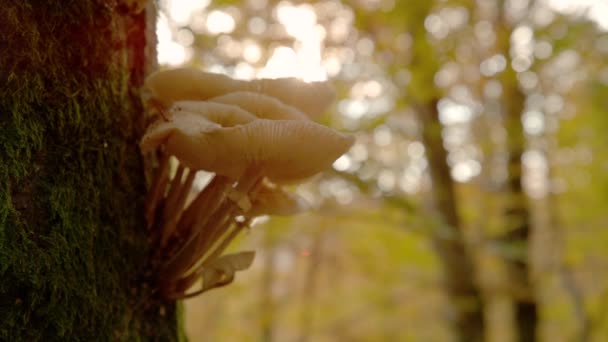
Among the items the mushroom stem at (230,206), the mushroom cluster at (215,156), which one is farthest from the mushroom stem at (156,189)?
the mushroom stem at (230,206)

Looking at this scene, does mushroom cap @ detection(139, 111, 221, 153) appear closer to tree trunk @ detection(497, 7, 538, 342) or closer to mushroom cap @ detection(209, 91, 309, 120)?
mushroom cap @ detection(209, 91, 309, 120)

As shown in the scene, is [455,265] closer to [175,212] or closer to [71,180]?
[175,212]

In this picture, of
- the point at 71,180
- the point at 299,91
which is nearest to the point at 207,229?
the point at 71,180

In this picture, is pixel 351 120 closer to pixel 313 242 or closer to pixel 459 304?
pixel 459 304

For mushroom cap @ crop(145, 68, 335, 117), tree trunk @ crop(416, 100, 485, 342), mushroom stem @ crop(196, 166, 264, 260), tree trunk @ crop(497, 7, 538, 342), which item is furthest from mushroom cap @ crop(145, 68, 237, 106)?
tree trunk @ crop(497, 7, 538, 342)

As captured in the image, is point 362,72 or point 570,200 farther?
point 570,200

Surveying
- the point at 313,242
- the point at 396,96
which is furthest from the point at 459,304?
the point at 313,242

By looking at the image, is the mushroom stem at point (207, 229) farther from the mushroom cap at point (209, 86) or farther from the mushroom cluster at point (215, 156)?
the mushroom cap at point (209, 86)

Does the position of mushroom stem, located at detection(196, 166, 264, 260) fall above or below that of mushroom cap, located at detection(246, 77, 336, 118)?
below
